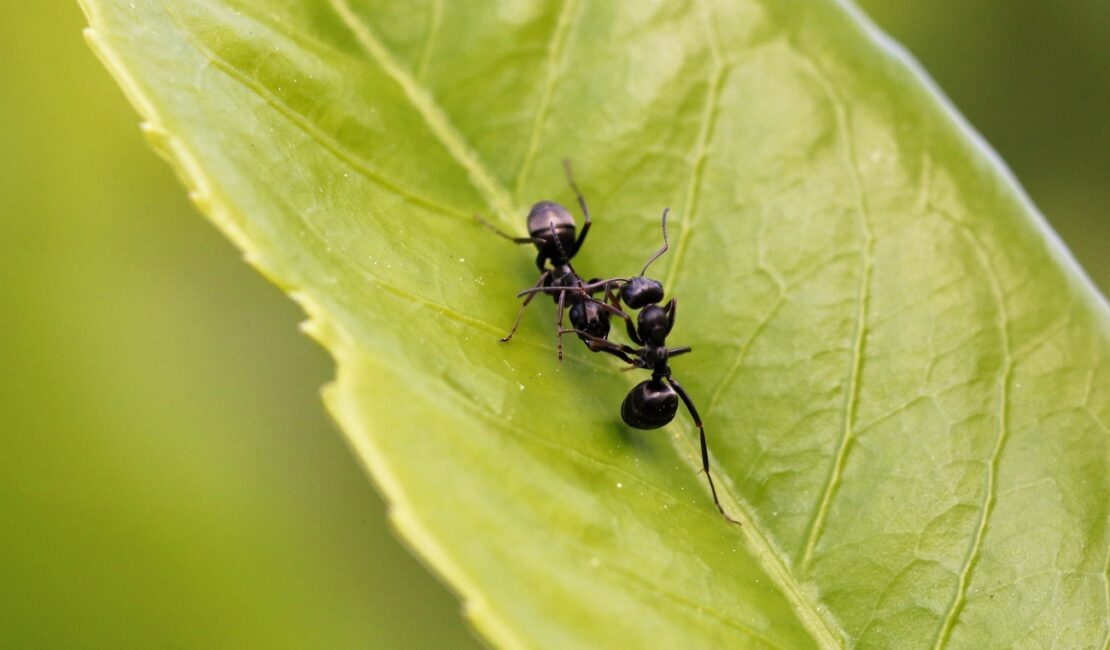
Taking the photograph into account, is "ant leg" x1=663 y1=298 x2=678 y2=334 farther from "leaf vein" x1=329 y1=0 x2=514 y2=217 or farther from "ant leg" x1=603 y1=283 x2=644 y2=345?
"leaf vein" x1=329 y1=0 x2=514 y2=217

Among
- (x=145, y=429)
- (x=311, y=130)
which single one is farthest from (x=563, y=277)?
(x=145, y=429)

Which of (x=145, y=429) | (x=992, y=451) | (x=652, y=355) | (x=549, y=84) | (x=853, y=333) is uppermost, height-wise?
(x=549, y=84)

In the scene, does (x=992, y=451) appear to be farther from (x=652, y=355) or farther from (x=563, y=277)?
(x=563, y=277)

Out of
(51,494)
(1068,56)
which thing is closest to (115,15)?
(51,494)

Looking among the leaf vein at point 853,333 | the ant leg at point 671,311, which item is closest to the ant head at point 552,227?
the ant leg at point 671,311

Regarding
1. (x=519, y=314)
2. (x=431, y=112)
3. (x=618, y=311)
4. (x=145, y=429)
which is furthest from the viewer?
(x=145, y=429)

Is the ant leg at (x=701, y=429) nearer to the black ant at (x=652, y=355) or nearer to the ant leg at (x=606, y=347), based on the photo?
the black ant at (x=652, y=355)

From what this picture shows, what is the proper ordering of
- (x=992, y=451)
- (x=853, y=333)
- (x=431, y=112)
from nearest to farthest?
1. (x=992, y=451)
2. (x=853, y=333)
3. (x=431, y=112)
